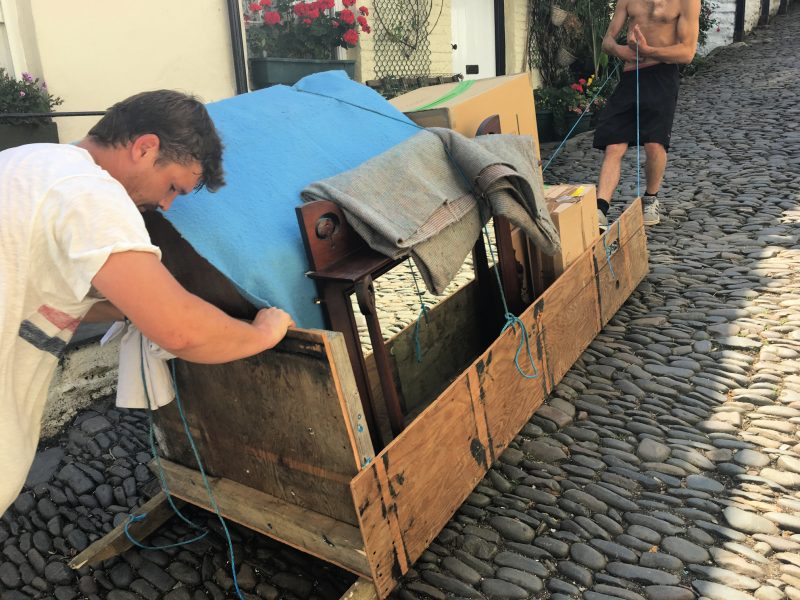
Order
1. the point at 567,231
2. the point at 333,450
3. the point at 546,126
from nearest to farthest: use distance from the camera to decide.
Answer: the point at 333,450
the point at 567,231
the point at 546,126

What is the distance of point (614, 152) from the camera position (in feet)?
18.4

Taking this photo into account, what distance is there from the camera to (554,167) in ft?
28.1

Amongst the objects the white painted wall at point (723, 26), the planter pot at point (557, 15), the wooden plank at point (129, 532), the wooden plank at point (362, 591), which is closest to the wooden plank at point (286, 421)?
the wooden plank at point (362, 591)

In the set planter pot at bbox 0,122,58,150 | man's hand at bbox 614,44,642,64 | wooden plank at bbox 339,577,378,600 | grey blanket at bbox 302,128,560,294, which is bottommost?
wooden plank at bbox 339,577,378,600

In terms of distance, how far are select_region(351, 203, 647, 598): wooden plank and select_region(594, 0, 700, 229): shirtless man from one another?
2.27 m

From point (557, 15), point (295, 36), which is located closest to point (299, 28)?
point (295, 36)

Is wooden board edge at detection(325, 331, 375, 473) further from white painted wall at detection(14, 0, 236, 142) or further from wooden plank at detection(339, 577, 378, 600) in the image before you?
white painted wall at detection(14, 0, 236, 142)

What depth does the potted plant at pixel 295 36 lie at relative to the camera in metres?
6.71

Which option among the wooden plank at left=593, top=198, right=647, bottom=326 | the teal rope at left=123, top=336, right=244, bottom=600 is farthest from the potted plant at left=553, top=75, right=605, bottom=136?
the teal rope at left=123, top=336, right=244, bottom=600

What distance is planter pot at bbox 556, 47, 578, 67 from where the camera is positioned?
448 inches

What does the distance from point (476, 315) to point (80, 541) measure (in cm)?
223

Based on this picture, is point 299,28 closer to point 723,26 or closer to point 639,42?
point 639,42

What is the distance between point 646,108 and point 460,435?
4.02m

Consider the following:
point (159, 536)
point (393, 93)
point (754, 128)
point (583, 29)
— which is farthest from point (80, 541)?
point (583, 29)
